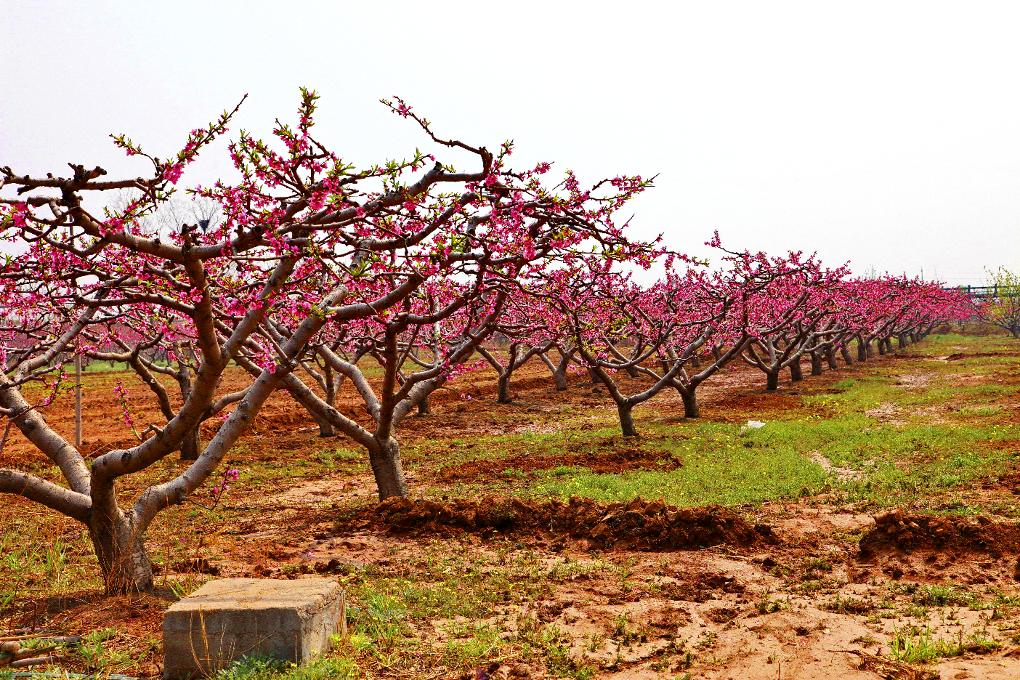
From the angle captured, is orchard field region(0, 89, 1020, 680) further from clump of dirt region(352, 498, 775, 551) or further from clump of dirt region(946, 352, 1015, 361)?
clump of dirt region(946, 352, 1015, 361)

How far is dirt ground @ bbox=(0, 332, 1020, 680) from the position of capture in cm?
539

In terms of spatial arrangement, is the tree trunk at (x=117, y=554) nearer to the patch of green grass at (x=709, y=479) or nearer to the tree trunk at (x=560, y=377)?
the patch of green grass at (x=709, y=479)

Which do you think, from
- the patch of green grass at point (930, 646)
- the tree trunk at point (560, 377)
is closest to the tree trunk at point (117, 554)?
the patch of green grass at point (930, 646)

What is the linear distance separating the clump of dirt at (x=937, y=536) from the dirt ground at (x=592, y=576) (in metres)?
0.02

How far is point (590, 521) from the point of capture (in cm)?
909

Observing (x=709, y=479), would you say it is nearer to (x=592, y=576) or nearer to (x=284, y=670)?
(x=592, y=576)

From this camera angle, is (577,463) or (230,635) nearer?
(230,635)

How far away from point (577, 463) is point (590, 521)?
5.19 m

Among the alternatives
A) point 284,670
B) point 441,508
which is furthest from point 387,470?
point 284,670

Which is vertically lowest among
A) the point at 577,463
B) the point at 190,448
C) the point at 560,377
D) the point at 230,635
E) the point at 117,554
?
the point at 577,463

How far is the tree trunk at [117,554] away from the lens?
690 centimetres

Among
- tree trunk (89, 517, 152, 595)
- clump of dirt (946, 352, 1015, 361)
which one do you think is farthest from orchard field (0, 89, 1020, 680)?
clump of dirt (946, 352, 1015, 361)

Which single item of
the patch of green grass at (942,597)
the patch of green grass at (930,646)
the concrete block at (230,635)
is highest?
the concrete block at (230,635)

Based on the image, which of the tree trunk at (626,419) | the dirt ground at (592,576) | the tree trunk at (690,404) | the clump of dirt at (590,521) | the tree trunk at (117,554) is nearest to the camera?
the dirt ground at (592,576)
